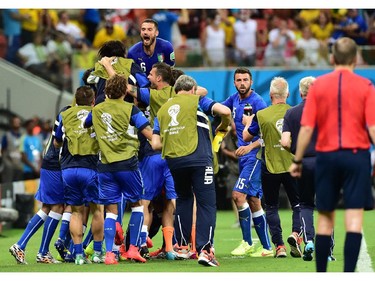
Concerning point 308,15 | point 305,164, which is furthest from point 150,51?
point 308,15

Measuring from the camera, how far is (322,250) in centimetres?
925

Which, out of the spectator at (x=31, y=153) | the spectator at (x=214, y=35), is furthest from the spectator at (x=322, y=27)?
the spectator at (x=31, y=153)

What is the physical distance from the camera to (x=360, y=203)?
9023mm

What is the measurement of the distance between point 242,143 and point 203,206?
7.69 ft

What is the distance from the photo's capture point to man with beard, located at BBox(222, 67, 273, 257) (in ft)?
44.9

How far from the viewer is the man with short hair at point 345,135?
8977 mm

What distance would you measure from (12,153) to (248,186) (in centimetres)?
1065

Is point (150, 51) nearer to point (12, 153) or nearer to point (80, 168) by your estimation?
point (80, 168)

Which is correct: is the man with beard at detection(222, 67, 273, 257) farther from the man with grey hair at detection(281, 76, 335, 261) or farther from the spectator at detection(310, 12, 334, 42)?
the spectator at detection(310, 12, 334, 42)

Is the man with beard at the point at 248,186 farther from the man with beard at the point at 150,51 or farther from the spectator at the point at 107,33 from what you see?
the spectator at the point at 107,33

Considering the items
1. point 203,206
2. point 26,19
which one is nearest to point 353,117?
point 203,206

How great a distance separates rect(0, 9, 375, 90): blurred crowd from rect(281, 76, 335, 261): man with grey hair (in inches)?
452

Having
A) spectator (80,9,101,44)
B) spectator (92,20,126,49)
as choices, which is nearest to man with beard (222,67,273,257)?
spectator (92,20,126,49)
